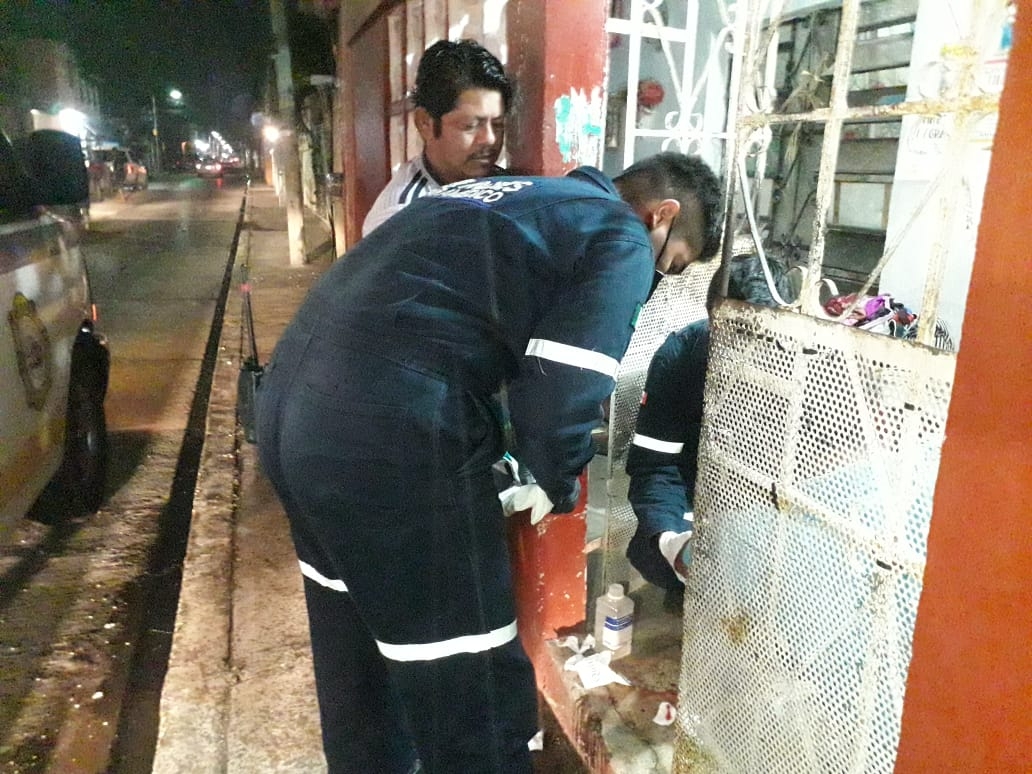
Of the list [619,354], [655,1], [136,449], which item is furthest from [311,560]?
[136,449]

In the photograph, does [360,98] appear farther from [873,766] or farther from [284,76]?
[284,76]

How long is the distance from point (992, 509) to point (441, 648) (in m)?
1.16

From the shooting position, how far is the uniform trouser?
5.17ft

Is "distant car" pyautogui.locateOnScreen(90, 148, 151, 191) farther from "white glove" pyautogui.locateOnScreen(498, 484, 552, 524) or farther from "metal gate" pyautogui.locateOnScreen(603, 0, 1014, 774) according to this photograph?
"metal gate" pyautogui.locateOnScreen(603, 0, 1014, 774)

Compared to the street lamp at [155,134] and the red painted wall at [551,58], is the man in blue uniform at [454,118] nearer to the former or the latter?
the red painted wall at [551,58]

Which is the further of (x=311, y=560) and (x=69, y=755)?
(x=69, y=755)

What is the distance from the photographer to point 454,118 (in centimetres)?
241

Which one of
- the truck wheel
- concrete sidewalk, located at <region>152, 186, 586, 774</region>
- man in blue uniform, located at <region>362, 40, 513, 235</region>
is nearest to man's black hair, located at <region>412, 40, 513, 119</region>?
man in blue uniform, located at <region>362, 40, 513, 235</region>

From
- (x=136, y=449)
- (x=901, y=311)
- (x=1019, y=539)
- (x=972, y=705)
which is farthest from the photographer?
(x=136, y=449)

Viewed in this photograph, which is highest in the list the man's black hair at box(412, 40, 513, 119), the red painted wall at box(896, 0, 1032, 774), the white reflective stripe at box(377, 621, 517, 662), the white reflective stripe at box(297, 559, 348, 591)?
the man's black hair at box(412, 40, 513, 119)

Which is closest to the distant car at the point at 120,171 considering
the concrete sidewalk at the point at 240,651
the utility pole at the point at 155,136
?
the utility pole at the point at 155,136

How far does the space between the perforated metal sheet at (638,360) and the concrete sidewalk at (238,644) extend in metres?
1.17

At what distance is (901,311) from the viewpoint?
7.52 feet

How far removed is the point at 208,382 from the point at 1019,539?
21.6ft
